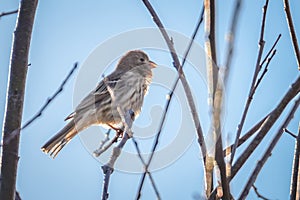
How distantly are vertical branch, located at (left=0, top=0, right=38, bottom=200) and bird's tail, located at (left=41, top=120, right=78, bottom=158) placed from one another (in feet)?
10.4

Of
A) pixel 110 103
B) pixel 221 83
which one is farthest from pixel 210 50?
pixel 110 103

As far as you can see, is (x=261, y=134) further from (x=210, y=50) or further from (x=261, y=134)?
(x=210, y=50)

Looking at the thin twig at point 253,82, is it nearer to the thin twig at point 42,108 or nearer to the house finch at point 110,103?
the thin twig at point 42,108

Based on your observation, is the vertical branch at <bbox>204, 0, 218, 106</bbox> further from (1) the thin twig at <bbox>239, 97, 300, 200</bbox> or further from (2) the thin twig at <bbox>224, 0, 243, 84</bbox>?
(1) the thin twig at <bbox>239, 97, 300, 200</bbox>

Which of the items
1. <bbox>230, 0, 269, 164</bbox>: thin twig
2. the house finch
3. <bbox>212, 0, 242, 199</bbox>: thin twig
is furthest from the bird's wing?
<bbox>212, 0, 242, 199</bbox>: thin twig

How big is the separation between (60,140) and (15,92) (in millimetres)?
3525

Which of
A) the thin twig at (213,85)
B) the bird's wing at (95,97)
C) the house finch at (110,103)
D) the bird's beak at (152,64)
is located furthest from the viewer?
the bird's beak at (152,64)

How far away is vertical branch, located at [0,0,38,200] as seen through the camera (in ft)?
9.70

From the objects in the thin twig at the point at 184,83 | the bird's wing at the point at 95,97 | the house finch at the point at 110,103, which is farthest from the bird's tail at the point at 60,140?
the thin twig at the point at 184,83

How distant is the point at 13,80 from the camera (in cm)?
311

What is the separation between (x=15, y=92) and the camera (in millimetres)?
3125

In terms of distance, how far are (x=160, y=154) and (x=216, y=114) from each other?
5.58 feet

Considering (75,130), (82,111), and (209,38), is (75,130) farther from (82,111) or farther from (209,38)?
(209,38)

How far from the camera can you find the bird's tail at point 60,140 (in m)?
6.37
